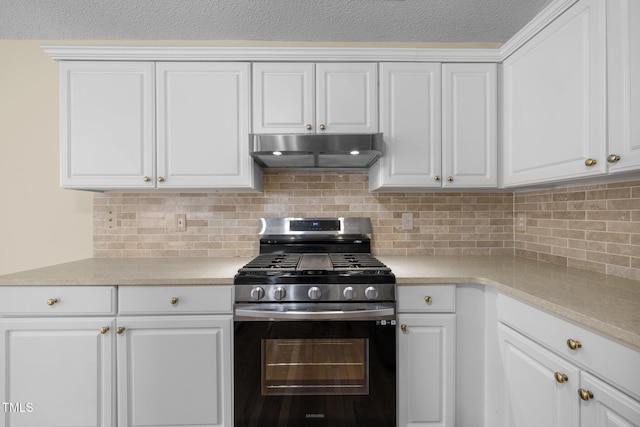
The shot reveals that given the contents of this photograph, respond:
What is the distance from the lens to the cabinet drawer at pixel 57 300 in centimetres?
159

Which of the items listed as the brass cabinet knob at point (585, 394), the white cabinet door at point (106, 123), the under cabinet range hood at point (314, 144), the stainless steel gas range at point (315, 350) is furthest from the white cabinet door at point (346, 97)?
the brass cabinet knob at point (585, 394)

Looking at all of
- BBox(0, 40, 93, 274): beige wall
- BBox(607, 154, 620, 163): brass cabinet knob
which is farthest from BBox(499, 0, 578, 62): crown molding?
BBox(0, 40, 93, 274): beige wall

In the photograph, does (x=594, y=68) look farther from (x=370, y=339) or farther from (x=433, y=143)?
(x=370, y=339)

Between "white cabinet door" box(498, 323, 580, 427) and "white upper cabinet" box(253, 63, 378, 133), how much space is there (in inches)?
51.8

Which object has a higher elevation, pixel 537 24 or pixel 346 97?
pixel 537 24

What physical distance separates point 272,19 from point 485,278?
76.4 inches

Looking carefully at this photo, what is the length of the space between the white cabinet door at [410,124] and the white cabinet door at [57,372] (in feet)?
5.68

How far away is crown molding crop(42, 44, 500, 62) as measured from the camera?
1929mm

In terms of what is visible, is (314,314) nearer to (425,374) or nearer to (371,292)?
(371,292)

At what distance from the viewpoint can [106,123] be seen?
196 centimetres

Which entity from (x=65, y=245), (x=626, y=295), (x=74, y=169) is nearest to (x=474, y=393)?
(x=626, y=295)

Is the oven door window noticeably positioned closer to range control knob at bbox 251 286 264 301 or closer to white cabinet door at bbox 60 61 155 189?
range control knob at bbox 251 286 264 301

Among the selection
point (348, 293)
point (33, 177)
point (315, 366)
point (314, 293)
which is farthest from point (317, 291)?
point (33, 177)

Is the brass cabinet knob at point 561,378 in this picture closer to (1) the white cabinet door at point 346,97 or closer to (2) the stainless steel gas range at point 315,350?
(2) the stainless steel gas range at point 315,350
